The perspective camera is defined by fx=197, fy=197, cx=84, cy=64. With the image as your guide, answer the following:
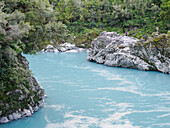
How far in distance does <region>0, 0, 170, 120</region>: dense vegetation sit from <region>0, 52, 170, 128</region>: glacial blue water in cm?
194

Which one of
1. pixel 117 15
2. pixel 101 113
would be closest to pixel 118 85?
pixel 101 113

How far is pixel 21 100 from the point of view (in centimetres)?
1003

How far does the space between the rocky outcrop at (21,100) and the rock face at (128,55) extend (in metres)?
15.5

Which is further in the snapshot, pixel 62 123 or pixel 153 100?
pixel 153 100

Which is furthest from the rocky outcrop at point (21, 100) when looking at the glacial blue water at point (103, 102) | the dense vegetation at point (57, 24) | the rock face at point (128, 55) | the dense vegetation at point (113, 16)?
the dense vegetation at point (113, 16)

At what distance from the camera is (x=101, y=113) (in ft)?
36.5

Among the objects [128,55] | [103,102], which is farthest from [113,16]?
[103,102]

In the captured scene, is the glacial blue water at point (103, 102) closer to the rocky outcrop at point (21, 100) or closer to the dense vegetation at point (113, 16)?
the rocky outcrop at point (21, 100)

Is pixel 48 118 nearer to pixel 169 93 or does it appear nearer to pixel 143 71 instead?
pixel 169 93

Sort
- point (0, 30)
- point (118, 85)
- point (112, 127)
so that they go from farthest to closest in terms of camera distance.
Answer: point (118, 85) < point (112, 127) < point (0, 30)

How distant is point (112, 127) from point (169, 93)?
7574 millimetres

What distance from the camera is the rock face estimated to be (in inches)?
895

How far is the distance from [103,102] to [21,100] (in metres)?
5.37

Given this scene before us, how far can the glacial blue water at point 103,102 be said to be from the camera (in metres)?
9.95
